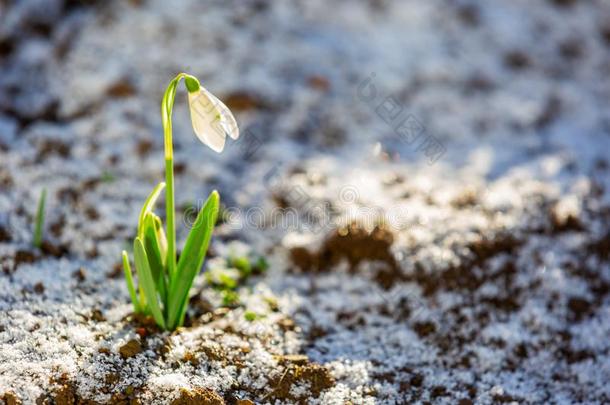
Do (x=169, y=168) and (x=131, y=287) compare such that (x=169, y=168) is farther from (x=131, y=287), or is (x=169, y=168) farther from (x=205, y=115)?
(x=131, y=287)

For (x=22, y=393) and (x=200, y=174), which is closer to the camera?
(x=22, y=393)

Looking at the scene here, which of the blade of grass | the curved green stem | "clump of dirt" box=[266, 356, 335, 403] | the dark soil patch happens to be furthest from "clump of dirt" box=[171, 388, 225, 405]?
the blade of grass

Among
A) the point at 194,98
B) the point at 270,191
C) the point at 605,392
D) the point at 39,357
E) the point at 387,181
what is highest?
the point at 387,181

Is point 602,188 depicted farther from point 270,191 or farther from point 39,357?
point 39,357

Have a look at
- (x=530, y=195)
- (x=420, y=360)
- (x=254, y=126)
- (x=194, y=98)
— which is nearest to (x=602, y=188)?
(x=530, y=195)

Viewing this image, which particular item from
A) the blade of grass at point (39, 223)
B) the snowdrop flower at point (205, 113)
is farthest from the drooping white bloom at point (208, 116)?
the blade of grass at point (39, 223)

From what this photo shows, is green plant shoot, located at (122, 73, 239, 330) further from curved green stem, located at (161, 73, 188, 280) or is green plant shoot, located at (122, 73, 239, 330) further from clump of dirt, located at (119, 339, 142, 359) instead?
clump of dirt, located at (119, 339, 142, 359)

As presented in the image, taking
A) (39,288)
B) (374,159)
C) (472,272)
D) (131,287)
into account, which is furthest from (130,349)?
(374,159)
